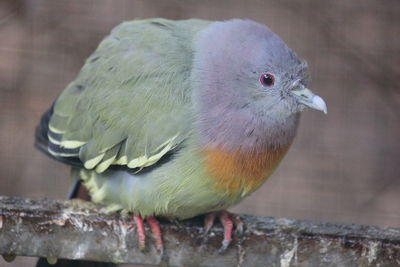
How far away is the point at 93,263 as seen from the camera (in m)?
2.51

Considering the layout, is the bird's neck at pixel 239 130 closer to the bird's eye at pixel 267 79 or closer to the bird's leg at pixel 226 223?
the bird's eye at pixel 267 79

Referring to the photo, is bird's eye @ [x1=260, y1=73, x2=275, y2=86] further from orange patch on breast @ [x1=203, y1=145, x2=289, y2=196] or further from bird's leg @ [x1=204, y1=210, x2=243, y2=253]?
bird's leg @ [x1=204, y1=210, x2=243, y2=253]

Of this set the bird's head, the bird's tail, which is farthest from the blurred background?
the bird's head

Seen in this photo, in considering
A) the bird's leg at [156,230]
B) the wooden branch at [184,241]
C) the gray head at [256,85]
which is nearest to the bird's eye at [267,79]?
the gray head at [256,85]

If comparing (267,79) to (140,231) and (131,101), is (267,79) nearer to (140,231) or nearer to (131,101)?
(131,101)

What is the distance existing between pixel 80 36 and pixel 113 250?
2.08 m

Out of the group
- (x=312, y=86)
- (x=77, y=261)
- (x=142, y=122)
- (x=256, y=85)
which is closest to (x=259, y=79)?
(x=256, y=85)

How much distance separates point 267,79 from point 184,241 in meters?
0.55

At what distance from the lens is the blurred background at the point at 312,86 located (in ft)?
13.2

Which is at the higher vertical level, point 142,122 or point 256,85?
point 256,85

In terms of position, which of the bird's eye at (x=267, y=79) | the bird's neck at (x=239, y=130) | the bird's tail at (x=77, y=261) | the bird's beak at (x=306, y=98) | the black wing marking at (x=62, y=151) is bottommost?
the bird's tail at (x=77, y=261)

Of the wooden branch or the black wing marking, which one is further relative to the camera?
the black wing marking

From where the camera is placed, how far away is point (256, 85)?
2.29 m

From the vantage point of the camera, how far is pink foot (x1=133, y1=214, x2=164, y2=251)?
7.46 ft
